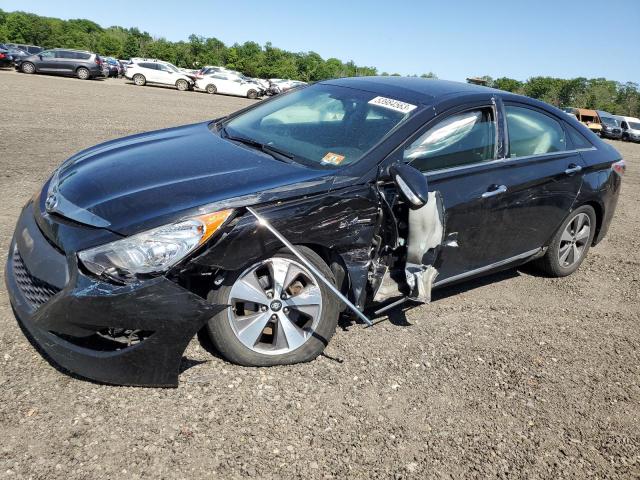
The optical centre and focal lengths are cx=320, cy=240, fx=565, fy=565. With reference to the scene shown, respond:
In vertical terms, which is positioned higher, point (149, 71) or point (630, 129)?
point (630, 129)

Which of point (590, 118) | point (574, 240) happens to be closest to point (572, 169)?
point (574, 240)

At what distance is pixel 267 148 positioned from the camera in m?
3.63

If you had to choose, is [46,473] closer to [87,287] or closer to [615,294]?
[87,287]

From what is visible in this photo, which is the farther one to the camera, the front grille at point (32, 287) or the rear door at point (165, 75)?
the rear door at point (165, 75)

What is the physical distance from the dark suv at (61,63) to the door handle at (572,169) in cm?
3207

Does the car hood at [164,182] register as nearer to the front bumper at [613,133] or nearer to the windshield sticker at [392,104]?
the windshield sticker at [392,104]

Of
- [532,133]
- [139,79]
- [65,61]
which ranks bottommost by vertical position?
[139,79]

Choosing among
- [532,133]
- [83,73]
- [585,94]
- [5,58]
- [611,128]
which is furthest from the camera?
[585,94]

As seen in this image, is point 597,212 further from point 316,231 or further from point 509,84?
point 509,84

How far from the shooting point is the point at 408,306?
423 centimetres

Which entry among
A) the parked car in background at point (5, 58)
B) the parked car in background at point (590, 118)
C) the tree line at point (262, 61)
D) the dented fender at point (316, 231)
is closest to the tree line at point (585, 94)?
the tree line at point (262, 61)

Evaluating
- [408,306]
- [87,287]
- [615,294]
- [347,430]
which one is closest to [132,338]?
[87,287]

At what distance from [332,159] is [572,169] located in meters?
2.35

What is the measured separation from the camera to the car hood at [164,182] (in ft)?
9.15
